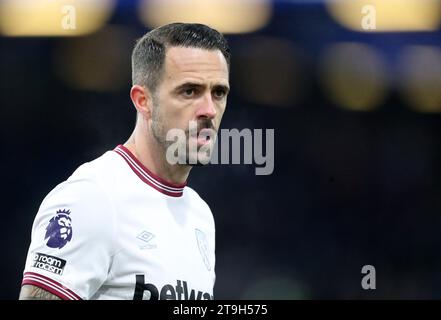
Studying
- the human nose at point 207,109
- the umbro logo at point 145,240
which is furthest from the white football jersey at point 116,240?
the human nose at point 207,109

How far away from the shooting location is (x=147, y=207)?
2934 mm

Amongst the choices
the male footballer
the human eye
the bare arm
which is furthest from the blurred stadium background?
the bare arm

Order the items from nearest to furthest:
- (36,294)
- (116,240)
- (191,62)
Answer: (36,294), (116,240), (191,62)

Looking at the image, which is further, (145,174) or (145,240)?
(145,174)

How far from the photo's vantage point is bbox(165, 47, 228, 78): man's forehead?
305 cm

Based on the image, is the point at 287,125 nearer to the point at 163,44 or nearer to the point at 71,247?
the point at 163,44

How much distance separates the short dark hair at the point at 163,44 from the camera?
3100 millimetres

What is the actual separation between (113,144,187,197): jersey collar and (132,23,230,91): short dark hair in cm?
27

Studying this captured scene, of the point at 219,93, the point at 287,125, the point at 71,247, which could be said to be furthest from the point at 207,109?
the point at 287,125

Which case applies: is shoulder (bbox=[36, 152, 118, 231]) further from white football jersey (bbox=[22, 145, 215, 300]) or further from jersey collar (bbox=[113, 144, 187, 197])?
jersey collar (bbox=[113, 144, 187, 197])

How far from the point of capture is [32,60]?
532 centimetres

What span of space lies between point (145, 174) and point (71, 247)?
1.74 feet
